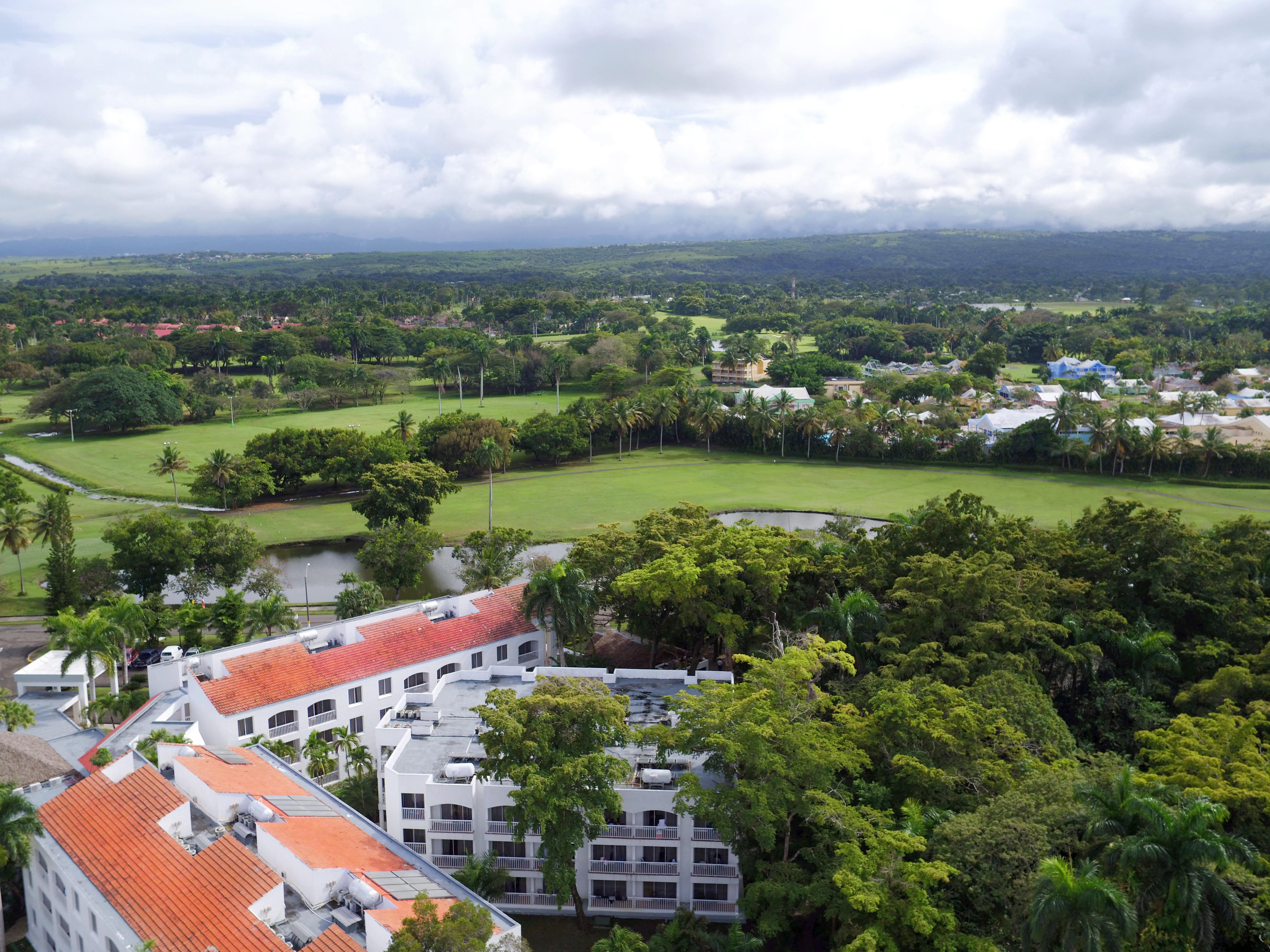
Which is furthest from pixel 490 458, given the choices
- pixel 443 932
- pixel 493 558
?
pixel 443 932

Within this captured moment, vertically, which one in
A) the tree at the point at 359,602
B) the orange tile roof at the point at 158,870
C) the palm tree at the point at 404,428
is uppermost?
the palm tree at the point at 404,428

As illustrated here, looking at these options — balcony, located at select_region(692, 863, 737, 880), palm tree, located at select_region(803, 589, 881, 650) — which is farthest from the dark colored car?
palm tree, located at select_region(803, 589, 881, 650)

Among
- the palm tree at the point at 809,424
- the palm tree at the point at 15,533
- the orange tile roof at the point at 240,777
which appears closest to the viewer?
the orange tile roof at the point at 240,777

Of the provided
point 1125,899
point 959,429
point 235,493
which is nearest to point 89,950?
point 1125,899

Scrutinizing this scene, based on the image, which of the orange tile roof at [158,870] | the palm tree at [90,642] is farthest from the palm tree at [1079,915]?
the palm tree at [90,642]

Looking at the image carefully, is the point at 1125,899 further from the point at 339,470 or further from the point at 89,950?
the point at 339,470

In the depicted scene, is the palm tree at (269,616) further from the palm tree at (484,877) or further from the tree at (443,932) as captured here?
the tree at (443,932)

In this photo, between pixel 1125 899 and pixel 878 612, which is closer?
pixel 1125 899
